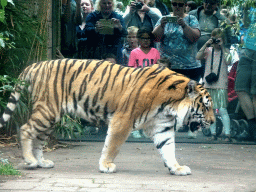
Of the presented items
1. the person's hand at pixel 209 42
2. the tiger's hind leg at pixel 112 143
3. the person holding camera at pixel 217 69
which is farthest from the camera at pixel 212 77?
the tiger's hind leg at pixel 112 143

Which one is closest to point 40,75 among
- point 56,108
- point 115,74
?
point 56,108

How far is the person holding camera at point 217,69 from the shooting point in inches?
390

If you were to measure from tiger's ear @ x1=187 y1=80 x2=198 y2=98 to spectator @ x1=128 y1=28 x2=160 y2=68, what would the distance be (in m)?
2.64

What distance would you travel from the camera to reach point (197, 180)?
6.36m

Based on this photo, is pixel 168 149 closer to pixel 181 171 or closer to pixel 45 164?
pixel 181 171

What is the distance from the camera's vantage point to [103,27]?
984 centimetres

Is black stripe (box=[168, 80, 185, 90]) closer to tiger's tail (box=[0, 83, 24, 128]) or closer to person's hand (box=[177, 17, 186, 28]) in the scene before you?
tiger's tail (box=[0, 83, 24, 128])

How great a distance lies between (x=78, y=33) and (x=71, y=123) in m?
1.69

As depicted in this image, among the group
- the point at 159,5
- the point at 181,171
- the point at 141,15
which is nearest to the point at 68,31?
the point at 141,15

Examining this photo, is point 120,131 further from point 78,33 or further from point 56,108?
point 78,33

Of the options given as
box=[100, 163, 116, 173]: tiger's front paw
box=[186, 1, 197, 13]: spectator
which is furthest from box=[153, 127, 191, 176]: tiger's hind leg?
box=[186, 1, 197, 13]: spectator

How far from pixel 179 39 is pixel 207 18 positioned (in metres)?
0.63

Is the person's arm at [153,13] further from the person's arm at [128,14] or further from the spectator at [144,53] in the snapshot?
the spectator at [144,53]

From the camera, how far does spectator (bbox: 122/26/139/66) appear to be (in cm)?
989
